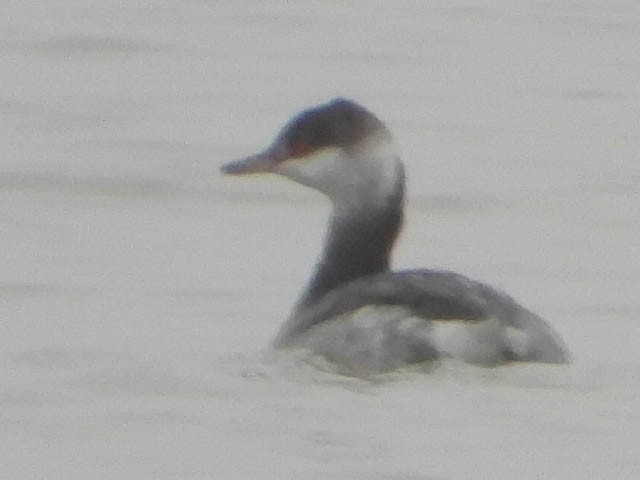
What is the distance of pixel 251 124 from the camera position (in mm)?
19281

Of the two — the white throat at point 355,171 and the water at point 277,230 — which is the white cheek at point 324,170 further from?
the water at point 277,230

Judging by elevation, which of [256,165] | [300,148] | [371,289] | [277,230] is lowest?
[277,230]

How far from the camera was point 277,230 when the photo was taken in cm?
1625

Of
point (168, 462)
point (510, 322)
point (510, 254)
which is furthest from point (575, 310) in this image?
point (168, 462)

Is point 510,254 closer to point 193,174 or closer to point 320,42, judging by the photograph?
point 193,174

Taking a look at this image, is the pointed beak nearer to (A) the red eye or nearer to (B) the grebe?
(B) the grebe

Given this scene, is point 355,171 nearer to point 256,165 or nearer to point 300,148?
point 300,148

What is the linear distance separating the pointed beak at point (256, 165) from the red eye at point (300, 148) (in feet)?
0.35

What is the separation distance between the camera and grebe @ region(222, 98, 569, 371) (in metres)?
11.5

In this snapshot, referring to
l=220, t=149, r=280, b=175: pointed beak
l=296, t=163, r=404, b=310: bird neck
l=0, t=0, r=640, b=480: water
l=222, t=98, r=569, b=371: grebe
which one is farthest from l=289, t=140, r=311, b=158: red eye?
l=0, t=0, r=640, b=480: water

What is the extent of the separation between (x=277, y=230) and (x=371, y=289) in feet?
14.3

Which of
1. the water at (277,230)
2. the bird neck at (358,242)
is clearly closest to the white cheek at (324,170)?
the bird neck at (358,242)

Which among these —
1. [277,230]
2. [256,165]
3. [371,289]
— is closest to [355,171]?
[256,165]

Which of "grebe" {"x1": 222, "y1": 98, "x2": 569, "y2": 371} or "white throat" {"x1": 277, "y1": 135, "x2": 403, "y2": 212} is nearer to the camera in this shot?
"grebe" {"x1": 222, "y1": 98, "x2": 569, "y2": 371}
